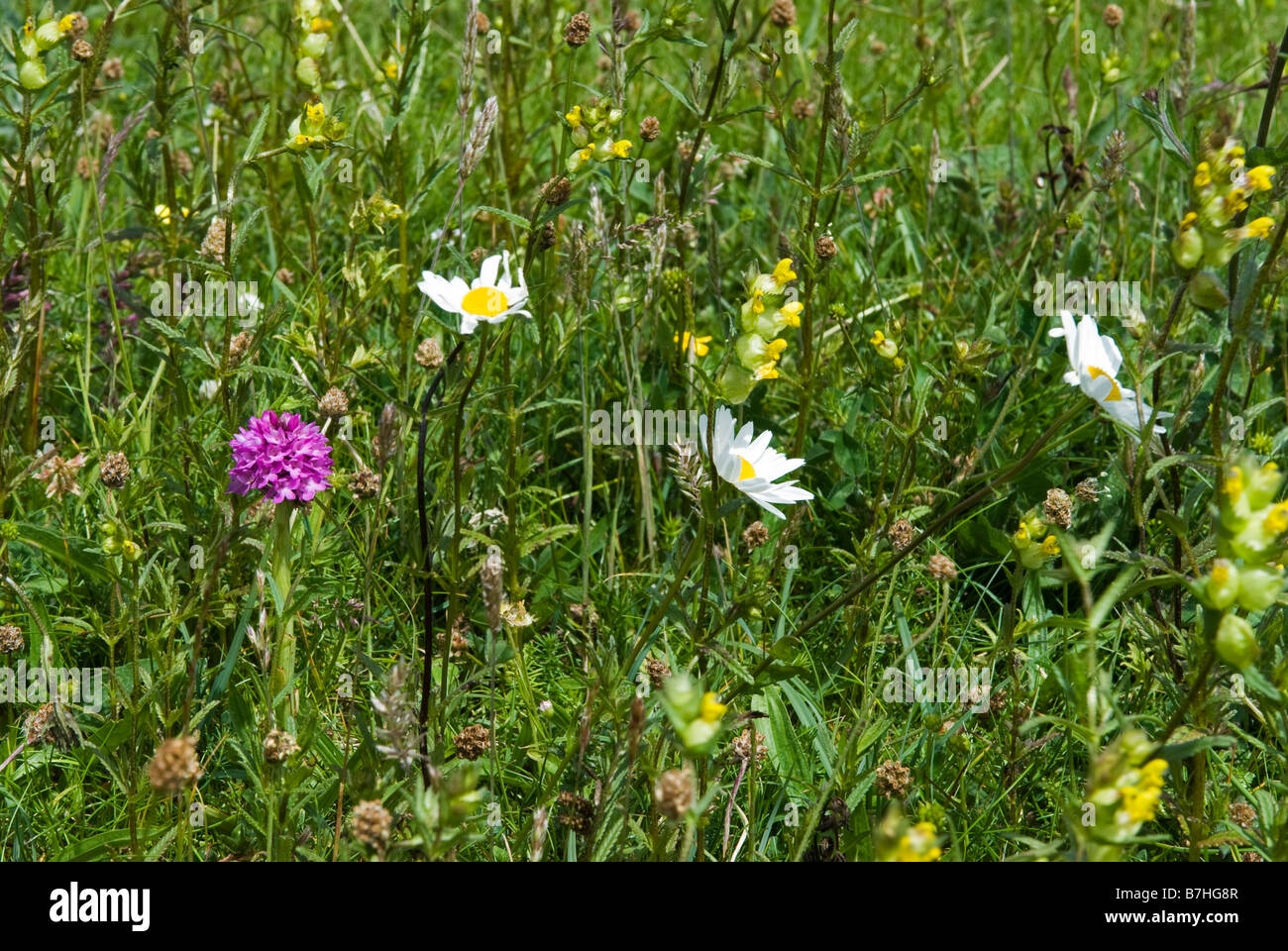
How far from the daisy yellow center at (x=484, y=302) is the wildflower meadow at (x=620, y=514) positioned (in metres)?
0.02

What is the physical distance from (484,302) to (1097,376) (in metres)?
0.94

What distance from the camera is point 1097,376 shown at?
71.8 inches

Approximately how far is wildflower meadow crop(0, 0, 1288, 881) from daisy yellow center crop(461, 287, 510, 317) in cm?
2

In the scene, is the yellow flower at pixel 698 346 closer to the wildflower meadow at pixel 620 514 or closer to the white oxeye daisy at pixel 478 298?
the wildflower meadow at pixel 620 514

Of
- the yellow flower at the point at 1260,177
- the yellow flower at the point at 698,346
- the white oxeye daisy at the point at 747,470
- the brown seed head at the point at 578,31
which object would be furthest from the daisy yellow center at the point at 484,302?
the yellow flower at the point at 1260,177

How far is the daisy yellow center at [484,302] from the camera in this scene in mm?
1906

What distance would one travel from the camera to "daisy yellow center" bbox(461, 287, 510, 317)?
191cm

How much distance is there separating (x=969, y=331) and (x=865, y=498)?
25.3 inches

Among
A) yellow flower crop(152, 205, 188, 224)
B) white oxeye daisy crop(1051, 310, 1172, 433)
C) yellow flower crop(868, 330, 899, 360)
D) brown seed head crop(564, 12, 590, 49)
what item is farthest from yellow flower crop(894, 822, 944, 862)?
yellow flower crop(152, 205, 188, 224)

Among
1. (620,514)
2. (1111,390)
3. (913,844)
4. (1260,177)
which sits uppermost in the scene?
(1260,177)

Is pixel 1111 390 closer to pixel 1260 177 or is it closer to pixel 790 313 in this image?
pixel 1260 177

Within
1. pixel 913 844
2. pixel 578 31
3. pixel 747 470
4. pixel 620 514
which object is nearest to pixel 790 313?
pixel 747 470
